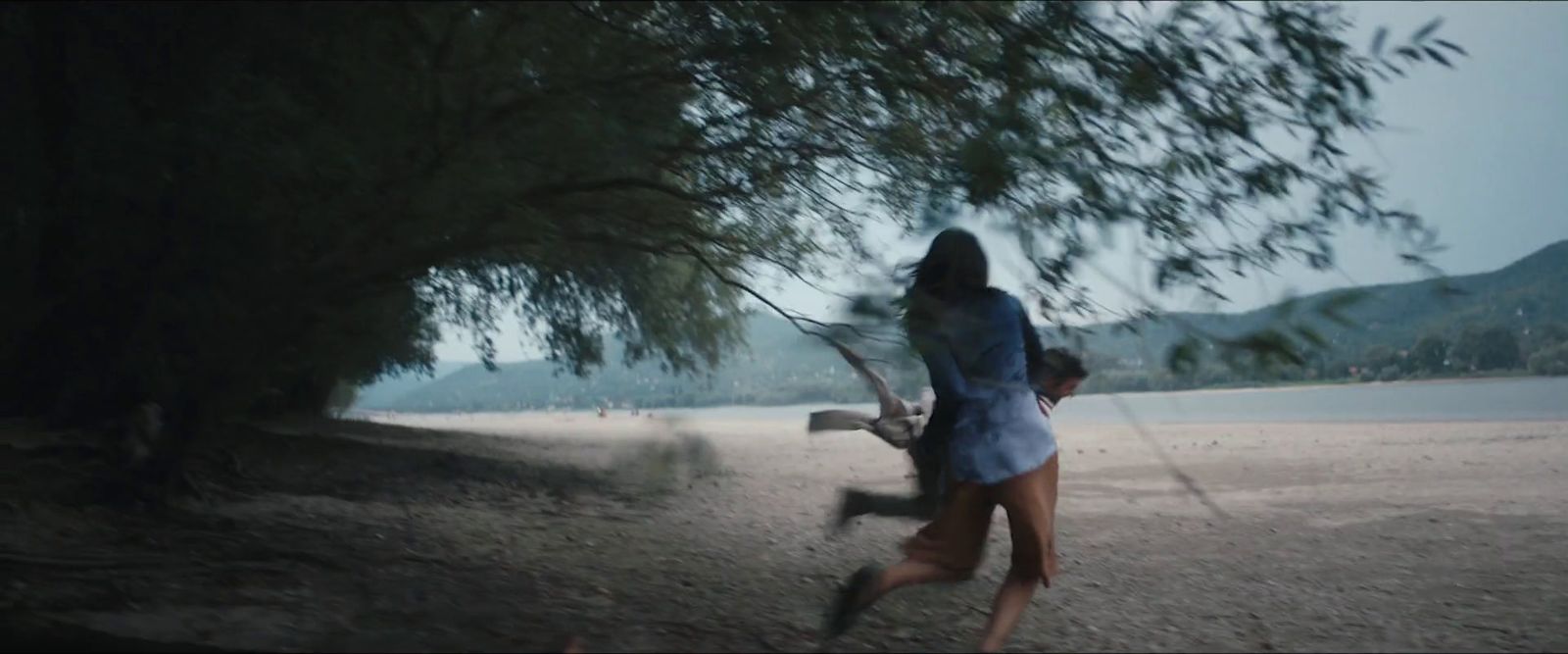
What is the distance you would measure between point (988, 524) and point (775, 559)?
4.25m

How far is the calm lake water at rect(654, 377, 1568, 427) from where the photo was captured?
989 inches

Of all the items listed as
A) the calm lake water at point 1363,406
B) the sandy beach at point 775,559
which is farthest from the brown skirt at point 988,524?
the calm lake water at point 1363,406

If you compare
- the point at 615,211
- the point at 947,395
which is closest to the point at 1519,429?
the point at 615,211

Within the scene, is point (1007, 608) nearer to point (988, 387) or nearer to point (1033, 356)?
point (988, 387)

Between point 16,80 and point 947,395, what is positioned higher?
point 16,80

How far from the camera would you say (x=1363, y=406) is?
1268 inches

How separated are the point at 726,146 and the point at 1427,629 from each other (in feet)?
15.3

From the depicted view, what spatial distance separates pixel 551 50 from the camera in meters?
7.39

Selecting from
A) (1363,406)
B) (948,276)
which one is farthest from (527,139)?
(1363,406)

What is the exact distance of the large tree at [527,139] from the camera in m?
6.22

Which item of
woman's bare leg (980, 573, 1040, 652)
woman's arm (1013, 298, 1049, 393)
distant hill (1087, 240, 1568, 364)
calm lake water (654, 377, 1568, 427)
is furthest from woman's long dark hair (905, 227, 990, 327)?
calm lake water (654, 377, 1568, 427)

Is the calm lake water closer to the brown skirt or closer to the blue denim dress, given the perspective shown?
the brown skirt

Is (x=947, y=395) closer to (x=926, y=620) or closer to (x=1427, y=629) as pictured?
(x=926, y=620)

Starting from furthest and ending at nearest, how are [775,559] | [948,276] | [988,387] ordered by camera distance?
[775,559] < [948,276] < [988,387]
